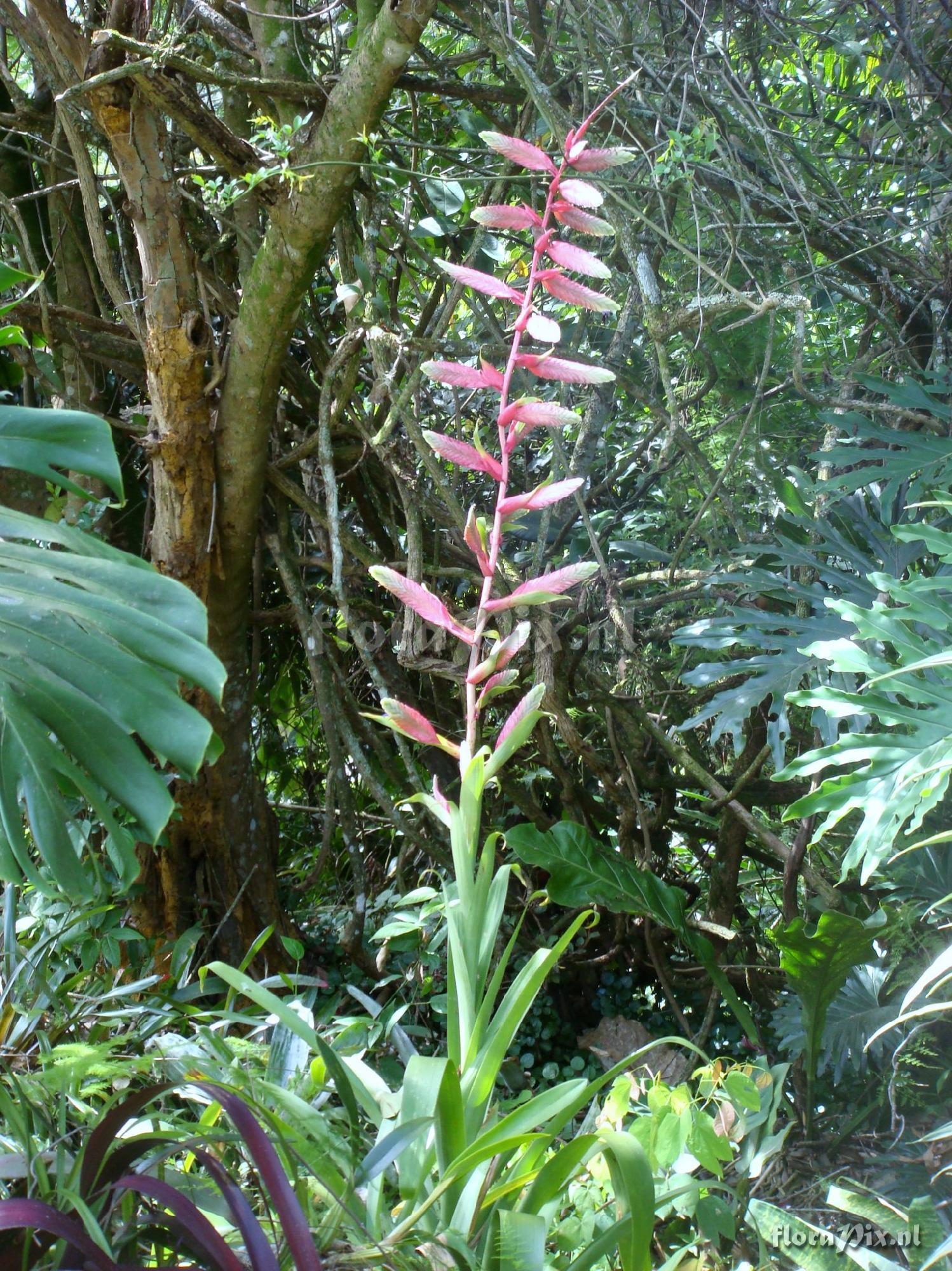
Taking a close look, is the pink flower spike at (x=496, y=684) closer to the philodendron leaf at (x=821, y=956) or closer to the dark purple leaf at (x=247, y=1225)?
the dark purple leaf at (x=247, y=1225)

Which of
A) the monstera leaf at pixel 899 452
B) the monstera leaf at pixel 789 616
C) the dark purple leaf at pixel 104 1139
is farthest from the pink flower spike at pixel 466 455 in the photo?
the monstera leaf at pixel 899 452

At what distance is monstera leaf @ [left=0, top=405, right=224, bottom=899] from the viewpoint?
28.0 inches

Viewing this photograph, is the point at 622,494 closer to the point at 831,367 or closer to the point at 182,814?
the point at 831,367

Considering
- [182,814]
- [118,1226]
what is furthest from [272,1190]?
[182,814]

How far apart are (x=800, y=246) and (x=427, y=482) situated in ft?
3.17

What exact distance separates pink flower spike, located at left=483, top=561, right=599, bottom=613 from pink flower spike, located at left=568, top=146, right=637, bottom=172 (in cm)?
43

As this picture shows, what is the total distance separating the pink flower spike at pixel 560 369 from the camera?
97 cm

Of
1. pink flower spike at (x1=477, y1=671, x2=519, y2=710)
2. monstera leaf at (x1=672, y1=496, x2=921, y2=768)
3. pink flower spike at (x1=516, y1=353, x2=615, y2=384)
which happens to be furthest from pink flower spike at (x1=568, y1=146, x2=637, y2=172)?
monstera leaf at (x1=672, y1=496, x2=921, y2=768)

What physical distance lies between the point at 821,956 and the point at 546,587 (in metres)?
0.91

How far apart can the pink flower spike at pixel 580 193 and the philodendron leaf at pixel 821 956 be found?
1.05 m

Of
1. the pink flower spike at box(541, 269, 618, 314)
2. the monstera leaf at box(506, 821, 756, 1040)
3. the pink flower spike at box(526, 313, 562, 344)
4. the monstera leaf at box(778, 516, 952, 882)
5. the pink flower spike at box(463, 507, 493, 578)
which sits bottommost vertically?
the monstera leaf at box(506, 821, 756, 1040)

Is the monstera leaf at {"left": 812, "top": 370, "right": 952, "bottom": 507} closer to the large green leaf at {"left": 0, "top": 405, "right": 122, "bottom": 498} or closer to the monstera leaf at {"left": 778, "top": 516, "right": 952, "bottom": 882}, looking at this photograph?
the monstera leaf at {"left": 778, "top": 516, "right": 952, "bottom": 882}

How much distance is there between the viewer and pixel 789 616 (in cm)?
191

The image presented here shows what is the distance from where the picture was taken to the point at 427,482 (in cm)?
218
